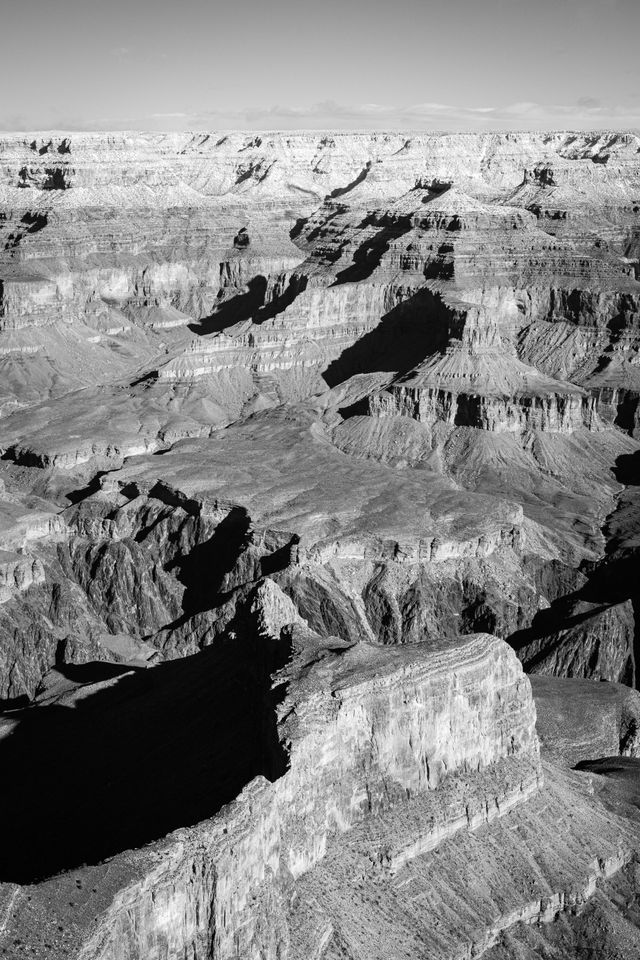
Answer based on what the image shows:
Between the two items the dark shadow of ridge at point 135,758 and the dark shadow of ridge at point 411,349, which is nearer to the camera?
the dark shadow of ridge at point 135,758

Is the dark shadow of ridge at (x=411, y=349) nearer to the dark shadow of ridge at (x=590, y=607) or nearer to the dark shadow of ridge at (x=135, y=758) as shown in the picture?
the dark shadow of ridge at (x=590, y=607)

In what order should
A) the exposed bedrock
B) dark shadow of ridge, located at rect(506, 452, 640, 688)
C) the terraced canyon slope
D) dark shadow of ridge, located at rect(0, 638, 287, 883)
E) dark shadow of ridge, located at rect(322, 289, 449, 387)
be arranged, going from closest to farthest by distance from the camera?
the exposed bedrock → the terraced canyon slope → dark shadow of ridge, located at rect(0, 638, 287, 883) → dark shadow of ridge, located at rect(506, 452, 640, 688) → dark shadow of ridge, located at rect(322, 289, 449, 387)

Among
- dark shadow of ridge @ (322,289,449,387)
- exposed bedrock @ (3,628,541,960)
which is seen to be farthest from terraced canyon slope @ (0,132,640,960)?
dark shadow of ridge @ (322,289,449,387)

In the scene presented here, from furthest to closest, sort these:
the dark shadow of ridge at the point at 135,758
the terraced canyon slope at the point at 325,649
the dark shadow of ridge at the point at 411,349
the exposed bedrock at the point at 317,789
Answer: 1. the dark shadow of ridge at the point at 411,349
2. the dark shadow of ridge at the point at 135,758
3. the terraced canyon slope at the point at 325,649
4. the exposed bedrock at the point at 317,789

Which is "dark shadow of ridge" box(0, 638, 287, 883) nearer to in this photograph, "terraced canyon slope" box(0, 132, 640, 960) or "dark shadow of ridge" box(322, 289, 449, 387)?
"terraced canyon slope" box(0, 132, 640, 960)

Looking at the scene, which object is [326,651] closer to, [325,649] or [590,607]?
[325,649]

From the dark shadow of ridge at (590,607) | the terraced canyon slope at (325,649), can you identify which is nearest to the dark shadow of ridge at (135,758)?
the terraced canyon slope at (325,649)
